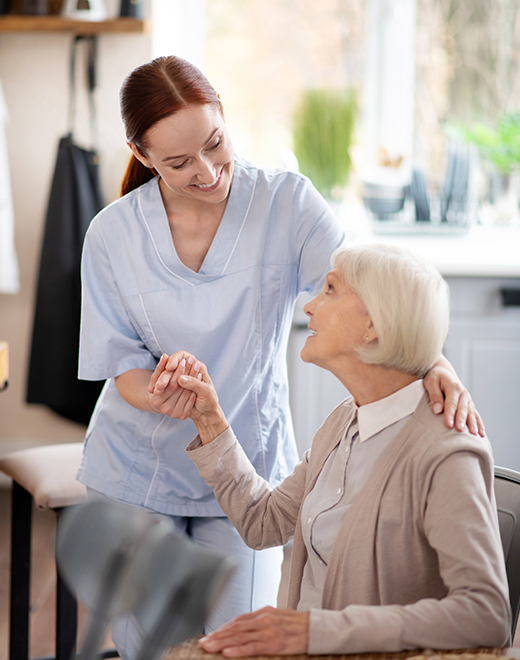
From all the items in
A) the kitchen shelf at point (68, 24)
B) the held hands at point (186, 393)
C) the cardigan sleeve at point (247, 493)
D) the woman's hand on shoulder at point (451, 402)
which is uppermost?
the kitchen shelf at point (68, 24)

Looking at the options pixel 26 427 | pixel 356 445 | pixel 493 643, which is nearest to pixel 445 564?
pixel 493 643

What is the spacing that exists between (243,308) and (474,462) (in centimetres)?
56

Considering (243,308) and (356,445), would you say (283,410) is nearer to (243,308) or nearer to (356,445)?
(243,308)

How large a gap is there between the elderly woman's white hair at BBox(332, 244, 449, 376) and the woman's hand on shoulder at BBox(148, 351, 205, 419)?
0.30 meters

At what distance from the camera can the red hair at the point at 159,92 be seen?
1.19 meters

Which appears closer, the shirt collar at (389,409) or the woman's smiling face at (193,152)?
the shirt collar at (389,409)

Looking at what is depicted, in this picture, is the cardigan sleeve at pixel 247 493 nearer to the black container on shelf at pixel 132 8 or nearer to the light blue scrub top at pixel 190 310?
the light blue scrub top at pixel 190 310

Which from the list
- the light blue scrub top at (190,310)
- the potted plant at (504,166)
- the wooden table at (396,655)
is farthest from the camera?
the potted plant at (504,166)

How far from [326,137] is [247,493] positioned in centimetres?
186

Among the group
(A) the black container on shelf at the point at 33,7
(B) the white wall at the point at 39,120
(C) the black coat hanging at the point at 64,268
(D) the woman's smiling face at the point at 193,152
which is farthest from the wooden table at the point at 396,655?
(A) the black container on shelf at the point at 33,7

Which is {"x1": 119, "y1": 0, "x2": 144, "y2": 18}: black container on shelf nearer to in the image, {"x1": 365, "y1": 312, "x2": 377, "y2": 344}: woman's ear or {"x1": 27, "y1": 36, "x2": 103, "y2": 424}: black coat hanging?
{"x1": 27, "y1": 36, "x2": 103, "y2": 424}: black coat hanging

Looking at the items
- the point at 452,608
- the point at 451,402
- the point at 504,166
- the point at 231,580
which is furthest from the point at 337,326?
the point at 504,166

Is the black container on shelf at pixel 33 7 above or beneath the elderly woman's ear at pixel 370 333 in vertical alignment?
above

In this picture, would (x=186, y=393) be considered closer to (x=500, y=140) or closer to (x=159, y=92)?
(x=159, y=92)
